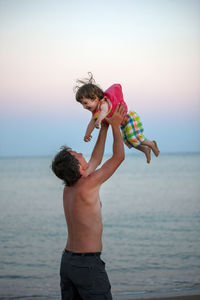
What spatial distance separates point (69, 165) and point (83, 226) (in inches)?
14.4

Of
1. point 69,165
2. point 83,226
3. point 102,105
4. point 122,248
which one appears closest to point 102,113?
point 102,105

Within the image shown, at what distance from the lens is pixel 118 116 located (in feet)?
9.07

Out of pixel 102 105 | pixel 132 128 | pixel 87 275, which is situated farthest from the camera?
pixel 132 128

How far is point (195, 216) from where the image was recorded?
15.1 m

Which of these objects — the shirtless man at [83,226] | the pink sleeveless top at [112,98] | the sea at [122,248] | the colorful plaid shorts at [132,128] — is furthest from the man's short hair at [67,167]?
the sea at [122,248]

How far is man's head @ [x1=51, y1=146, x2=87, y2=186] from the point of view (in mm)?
2604

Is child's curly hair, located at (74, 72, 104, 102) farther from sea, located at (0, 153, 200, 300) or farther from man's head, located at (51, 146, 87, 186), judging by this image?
sea, located at (0, 153, 200, 300)

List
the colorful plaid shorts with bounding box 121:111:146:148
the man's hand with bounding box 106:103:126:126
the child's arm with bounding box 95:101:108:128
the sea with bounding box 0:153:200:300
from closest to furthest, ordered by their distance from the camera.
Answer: the man's hand with bounding box 106:103:126:126 → the child's arm with bounding box 95:101:108:128 → the colorful plaid shorts with bounding box 121:111:146:148 → the sea with bounding box 0:153:200:300

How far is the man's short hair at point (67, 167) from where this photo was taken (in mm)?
2602

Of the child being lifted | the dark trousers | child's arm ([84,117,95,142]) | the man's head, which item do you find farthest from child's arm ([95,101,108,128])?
the dark trousers

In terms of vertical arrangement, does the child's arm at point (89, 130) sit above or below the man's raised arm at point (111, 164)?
above

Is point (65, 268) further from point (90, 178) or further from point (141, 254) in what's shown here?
point (141, 254)

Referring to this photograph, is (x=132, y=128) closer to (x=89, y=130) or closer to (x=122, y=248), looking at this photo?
(x=89, y=130)

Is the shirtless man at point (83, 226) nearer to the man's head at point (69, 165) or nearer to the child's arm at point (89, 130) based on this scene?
the man's head at point (69, 165)
